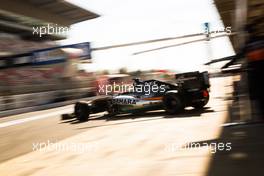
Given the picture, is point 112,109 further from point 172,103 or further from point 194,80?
point 194,80

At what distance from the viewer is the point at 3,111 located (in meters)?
23.0

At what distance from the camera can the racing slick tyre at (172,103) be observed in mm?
11703

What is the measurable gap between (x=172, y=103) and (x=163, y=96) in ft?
1.28

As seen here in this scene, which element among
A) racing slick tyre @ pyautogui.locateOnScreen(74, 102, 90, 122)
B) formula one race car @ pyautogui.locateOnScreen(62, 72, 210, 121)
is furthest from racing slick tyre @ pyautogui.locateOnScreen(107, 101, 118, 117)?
racing slick tyre @ pyautogui.locateOnScreen(74, 102, 90, 122)

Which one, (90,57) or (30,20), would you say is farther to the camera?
(30,20)

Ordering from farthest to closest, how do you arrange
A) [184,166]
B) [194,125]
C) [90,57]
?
[90,57] < [194,125] < [184,166]

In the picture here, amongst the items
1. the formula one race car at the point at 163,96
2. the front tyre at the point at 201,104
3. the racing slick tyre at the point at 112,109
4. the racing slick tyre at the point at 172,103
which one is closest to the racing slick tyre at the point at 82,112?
the formula one race car at the point at 163,96

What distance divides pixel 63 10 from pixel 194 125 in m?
43.9

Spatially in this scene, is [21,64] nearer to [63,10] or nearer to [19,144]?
[63,10]

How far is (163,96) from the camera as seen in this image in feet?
39.5

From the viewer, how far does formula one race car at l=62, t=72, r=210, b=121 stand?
1179 cm

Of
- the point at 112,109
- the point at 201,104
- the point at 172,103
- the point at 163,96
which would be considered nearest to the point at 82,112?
the point at 112,109

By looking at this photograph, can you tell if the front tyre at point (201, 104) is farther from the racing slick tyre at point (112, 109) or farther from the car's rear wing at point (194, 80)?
the racing slick tyre at point (112, 109)

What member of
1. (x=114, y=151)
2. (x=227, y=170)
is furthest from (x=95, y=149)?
(x=227, y=170)
